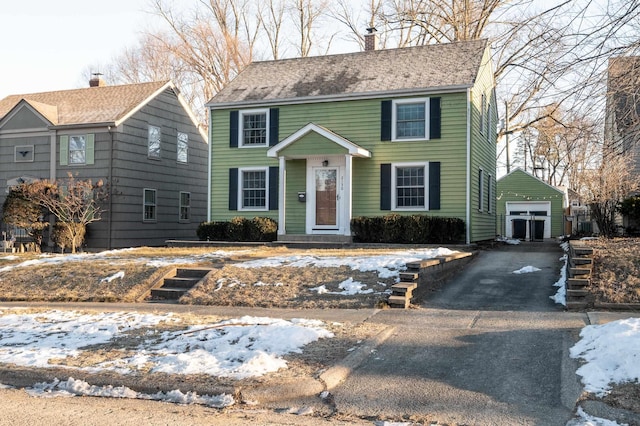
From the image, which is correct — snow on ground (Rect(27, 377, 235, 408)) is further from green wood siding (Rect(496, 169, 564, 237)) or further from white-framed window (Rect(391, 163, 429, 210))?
green wood siding (Rect(496, 169, 564, 237))

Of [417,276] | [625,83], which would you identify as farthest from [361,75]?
[625,83]

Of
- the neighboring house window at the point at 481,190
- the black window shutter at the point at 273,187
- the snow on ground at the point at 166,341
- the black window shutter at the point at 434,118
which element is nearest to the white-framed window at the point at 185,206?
the black window shutter at the point at 273,187

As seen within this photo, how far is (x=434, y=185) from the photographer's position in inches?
709

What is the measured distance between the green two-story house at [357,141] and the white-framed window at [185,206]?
200 inches

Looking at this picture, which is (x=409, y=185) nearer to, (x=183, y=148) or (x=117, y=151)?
(x=117, y=151)

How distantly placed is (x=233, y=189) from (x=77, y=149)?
6.70 metres

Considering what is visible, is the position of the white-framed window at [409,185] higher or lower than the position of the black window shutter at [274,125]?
lower

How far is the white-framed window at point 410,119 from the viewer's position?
18312 mm

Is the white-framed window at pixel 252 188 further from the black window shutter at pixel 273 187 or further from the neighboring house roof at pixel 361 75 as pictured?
the neighboring house roof at pixel 361 75

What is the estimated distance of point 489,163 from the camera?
21984mm

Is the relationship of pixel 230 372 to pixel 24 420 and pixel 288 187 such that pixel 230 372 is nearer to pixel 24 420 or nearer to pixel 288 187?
pixel 24 420

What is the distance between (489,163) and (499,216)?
1441 centimetres

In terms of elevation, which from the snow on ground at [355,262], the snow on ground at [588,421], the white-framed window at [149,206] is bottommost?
the snow on ground at [588,421]

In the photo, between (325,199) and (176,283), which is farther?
(325,199)
